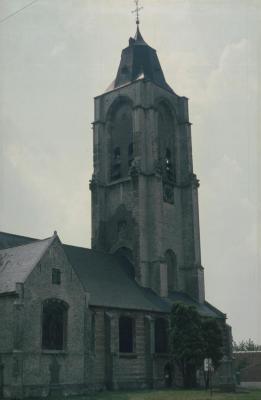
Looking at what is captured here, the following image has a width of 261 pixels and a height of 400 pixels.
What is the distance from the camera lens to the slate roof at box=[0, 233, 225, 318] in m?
38.2

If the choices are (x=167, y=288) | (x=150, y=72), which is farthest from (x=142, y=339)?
(x=150, y=72)

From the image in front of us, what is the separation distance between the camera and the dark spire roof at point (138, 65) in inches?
2457

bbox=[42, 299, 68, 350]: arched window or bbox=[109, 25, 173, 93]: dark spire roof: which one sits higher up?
bbox=[109, 25, 173, 93]: dark spire roof

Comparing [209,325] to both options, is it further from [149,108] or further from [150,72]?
[150,72]

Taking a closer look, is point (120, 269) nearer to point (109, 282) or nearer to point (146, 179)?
point (109, 282)

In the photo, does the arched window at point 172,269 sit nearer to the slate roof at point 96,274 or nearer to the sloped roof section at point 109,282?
the slate roof at point 96,274

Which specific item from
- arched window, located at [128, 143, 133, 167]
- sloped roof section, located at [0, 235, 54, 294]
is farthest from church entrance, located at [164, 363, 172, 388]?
arched window, located at [128, 143, 133, 167]

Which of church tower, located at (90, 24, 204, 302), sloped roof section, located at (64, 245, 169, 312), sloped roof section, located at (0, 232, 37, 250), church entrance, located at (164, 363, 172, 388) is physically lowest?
church entrance, located at (164, 363, 172, 388)

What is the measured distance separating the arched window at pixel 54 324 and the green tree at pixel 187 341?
403 inches

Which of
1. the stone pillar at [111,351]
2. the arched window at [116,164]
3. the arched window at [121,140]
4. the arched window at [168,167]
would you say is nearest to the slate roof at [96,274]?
the stone pillar at [111,351]

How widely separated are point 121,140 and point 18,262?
25.2 m

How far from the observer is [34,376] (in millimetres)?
35625

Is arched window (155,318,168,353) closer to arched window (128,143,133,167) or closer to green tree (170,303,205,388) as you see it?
green tree (170,303,205,388)

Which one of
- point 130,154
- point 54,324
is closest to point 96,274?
point 54,324
